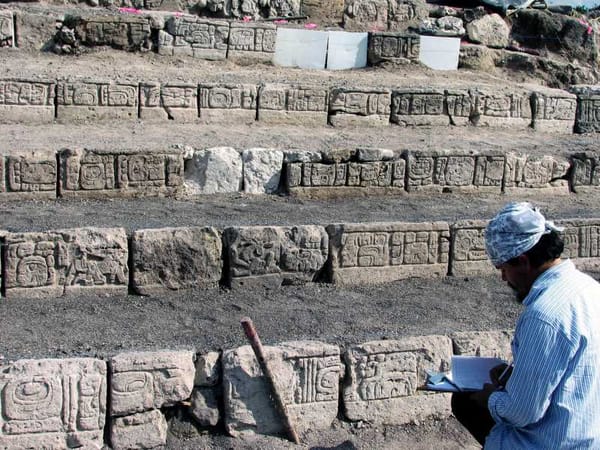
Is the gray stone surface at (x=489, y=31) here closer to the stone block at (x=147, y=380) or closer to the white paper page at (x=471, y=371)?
the stone block at (x=147, y=380)

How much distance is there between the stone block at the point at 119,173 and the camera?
7.96 m

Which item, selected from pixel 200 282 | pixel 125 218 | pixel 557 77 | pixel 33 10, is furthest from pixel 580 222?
pixel 33 10

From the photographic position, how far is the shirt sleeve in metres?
3.07

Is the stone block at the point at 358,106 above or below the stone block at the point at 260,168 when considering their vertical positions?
above

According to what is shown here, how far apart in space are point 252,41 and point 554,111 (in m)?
4.79

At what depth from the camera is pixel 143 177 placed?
824cm

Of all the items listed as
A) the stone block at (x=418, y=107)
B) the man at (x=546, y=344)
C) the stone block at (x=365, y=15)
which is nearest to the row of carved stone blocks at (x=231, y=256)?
the man at (x=546, y=344)

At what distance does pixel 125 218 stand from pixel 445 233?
9.85ft

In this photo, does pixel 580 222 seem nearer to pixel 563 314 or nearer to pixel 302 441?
pixel 302 441

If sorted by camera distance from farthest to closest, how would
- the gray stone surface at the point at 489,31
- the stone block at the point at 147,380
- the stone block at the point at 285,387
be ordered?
the gray stone surface at the point at 489,31 < the stone block at the point at 285,387 < the stone block at the point at 147,380

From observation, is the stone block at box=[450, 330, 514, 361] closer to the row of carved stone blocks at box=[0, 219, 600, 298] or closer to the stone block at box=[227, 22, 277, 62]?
the row of carved stone blocks at box=[0, 219, 600, 298]

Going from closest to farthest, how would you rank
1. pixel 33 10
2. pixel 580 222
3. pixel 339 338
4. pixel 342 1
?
pixel 339 338 < pixel 580 222 < pixel 33 10 < pixel 342 1

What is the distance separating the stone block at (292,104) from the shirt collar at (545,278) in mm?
7661

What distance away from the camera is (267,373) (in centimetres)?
514
